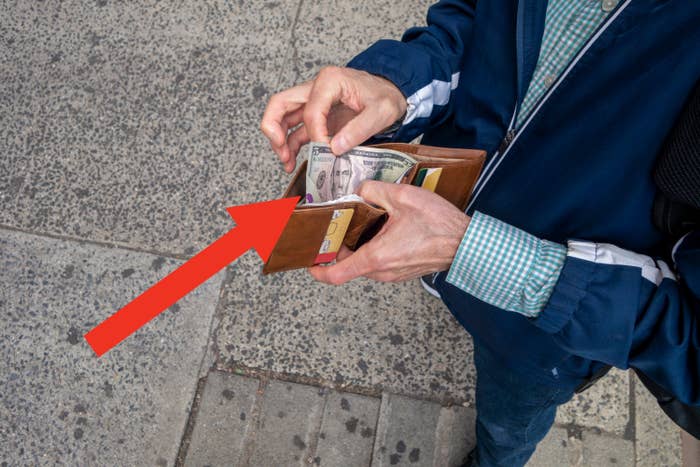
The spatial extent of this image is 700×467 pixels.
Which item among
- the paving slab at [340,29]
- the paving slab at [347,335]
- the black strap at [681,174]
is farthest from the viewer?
the paving slab at [340,29]

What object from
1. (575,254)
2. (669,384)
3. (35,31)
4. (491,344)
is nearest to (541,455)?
(491,344)

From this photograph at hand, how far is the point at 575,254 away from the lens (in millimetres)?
1141

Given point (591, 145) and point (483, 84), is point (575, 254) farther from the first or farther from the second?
point (483, 84)

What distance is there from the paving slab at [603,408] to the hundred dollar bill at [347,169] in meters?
1.49

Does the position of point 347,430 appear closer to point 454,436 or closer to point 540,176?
point 454,436

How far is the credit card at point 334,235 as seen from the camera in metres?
1.28

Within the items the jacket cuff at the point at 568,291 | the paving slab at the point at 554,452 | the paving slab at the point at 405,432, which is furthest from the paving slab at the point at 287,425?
the jacket cuff at the point at 568,291

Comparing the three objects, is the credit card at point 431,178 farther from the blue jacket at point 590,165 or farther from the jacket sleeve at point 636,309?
the jacket sleeve at point 636,309

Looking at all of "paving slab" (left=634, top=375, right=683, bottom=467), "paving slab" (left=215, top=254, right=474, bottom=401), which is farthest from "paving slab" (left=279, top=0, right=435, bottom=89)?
"paving slab" (left=634, top=375, right=683, bottom=467)

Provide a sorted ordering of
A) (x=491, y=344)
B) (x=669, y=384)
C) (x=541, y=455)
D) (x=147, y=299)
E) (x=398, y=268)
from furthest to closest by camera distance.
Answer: (x=147, y=299) → (x=541, y=455) → (x=491, y=344) → (x=398, y=268) → (x=669, y=384)

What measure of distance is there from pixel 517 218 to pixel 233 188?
165 centimetres

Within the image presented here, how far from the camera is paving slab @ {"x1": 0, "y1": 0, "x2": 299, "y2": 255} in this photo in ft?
8.57

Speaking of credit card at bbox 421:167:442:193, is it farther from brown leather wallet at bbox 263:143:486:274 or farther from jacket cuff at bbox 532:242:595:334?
jacket cuff at bbox 532:242:595:334

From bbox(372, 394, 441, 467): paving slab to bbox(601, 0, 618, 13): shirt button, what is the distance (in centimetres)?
171
